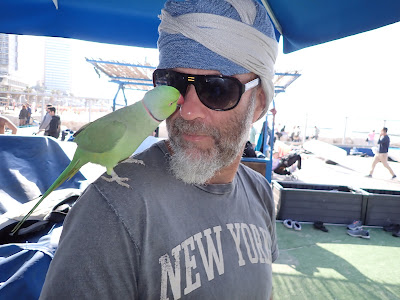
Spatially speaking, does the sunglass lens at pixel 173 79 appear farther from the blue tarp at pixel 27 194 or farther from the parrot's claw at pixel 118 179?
Result: the blue tarp at pixel 27 194

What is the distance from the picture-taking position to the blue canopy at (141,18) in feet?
5.74

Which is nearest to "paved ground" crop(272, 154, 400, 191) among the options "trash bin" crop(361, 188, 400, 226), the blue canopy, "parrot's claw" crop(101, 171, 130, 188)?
"trash bin" crop(361, 188, 400, 226)

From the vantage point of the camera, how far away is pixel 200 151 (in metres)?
1.06

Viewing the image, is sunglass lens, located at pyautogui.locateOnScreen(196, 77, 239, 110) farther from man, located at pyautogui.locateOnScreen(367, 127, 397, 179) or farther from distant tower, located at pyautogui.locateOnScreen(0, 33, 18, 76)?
distant tower, located at pyautogui.locateOnScreen(0, 33, 18, 76)

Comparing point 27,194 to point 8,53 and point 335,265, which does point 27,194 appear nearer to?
point 335,265

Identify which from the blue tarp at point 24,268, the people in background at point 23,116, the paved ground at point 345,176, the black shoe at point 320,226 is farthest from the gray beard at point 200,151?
the people in background at point 23,116

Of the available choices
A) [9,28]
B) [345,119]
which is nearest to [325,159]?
[345,119]

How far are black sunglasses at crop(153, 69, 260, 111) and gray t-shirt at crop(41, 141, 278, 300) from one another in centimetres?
30

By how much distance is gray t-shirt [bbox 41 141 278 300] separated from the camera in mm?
738

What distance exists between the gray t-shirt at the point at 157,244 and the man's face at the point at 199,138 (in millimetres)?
67

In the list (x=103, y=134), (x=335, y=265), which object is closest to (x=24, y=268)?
(x=103, y=134)

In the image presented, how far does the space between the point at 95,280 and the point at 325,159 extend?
1462 centimetres

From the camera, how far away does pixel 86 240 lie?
750mm

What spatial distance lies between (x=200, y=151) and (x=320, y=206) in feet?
14.6
